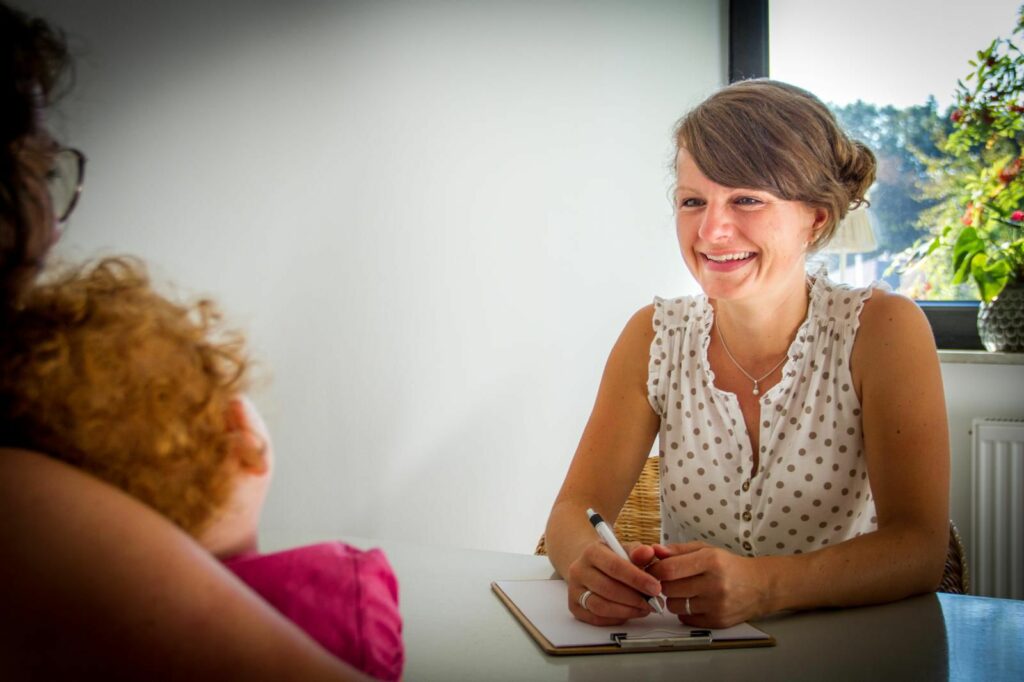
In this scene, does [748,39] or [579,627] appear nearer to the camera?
[579,627]

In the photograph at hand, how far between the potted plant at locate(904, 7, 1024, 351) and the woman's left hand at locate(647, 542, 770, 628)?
2.02 m

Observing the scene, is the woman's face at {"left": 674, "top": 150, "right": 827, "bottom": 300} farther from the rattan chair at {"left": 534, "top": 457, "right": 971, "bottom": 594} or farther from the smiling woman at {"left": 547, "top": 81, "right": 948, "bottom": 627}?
the rattan chair at {"left": 534, "top": 457, "right": 971, "bottom": 594}

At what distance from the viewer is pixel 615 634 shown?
2.90 ft

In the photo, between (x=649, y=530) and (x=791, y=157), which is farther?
(x=649, y=530)

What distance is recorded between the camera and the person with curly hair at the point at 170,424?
0.43 meters

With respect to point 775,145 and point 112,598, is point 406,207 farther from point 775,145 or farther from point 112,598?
point 112,598

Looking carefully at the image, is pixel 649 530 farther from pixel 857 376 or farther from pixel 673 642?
pixel 673 642

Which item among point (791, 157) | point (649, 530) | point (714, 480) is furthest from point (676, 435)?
point (791, 157)

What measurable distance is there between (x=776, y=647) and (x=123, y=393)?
0.70 metres

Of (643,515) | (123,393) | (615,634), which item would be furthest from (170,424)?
(643,515)

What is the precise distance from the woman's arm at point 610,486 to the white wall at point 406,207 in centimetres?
96

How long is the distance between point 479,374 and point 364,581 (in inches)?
85.5

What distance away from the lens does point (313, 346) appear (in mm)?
2430

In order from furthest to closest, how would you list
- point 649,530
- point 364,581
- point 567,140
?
point 567,140, point 649,530, point 364,581
